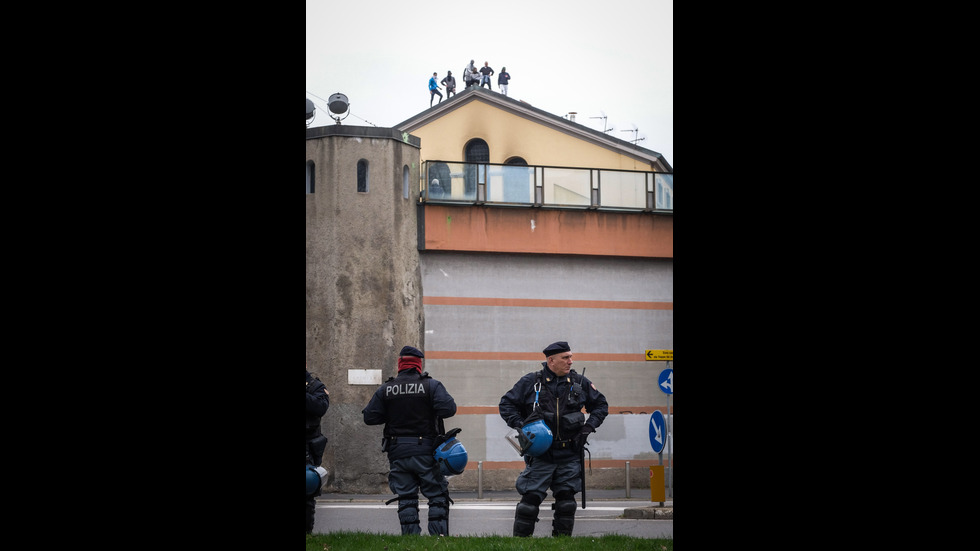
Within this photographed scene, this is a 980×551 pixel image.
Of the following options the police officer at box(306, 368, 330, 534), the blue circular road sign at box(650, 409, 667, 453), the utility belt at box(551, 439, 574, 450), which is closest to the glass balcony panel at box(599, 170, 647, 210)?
the blue circular road sign at box(650, 409, 667, 453)

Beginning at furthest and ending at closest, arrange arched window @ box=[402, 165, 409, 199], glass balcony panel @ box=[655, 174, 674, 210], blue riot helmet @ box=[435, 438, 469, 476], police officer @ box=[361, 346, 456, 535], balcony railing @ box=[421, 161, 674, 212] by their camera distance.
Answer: glass balcony panel @ box=[655, 174, 674, 210]
balcony railing @ box=[421, 161, 674, 212]
arched window @ box=[402, 165, 409, 199]
police officer @ box=[361, 346, 456, 535]
blue riot helmet @ box=[435, 438, 469, 476]

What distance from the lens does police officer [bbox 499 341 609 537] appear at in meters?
10.3

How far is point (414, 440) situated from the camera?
10445 mm

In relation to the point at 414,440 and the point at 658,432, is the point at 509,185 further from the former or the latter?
the point at 414,440

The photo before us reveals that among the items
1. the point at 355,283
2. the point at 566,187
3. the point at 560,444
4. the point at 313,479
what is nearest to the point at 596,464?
the point at 566,187

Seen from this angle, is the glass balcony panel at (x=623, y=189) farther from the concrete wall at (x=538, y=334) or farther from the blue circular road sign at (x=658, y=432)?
the blue circular road sign at (x=658, y=432)

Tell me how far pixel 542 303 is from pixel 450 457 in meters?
13.6

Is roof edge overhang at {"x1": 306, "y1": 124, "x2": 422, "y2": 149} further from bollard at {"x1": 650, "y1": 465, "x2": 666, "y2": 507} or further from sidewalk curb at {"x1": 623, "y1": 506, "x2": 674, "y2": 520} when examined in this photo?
sidewalk curb at {"x1": 623, "y1": 506, "x2": 674, "y2": 520}

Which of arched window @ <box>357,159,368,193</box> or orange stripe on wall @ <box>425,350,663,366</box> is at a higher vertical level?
arched window @ <box>357,159,368,193</box>

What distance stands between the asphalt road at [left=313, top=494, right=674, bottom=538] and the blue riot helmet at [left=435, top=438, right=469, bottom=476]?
0.67 meters
